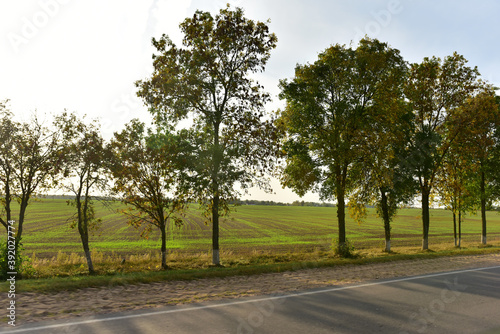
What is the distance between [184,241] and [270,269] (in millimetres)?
24893

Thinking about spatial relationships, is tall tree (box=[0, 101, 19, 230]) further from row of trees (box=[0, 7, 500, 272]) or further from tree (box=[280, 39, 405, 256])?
tree (box=[280, 39, 405, 256])

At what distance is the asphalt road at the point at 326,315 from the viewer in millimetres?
5367

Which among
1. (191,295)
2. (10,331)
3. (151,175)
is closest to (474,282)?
(191,295)

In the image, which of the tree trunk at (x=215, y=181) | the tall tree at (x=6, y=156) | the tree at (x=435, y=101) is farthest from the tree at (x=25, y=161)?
the tree at (x=435, y=101)

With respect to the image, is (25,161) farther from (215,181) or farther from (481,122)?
(481,122)

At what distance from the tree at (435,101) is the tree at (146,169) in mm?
17561

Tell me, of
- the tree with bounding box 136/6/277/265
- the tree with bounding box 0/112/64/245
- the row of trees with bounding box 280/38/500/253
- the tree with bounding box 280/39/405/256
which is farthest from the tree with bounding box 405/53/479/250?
the tree with bounding box 0/112/64/245

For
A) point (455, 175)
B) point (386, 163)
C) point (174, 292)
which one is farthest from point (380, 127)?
point (174, 292)

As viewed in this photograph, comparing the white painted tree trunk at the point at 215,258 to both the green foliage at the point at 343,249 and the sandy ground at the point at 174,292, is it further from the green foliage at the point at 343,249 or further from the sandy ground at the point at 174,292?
the green foliage at the point at 343,249

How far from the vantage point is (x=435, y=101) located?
84.4ft

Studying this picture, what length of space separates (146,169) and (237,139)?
4.73 metres

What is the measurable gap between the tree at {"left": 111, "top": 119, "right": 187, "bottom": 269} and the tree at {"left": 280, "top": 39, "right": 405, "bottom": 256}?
7680 mm

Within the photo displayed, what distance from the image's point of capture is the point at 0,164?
1377cm

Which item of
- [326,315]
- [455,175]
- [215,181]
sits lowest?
[326,315]
